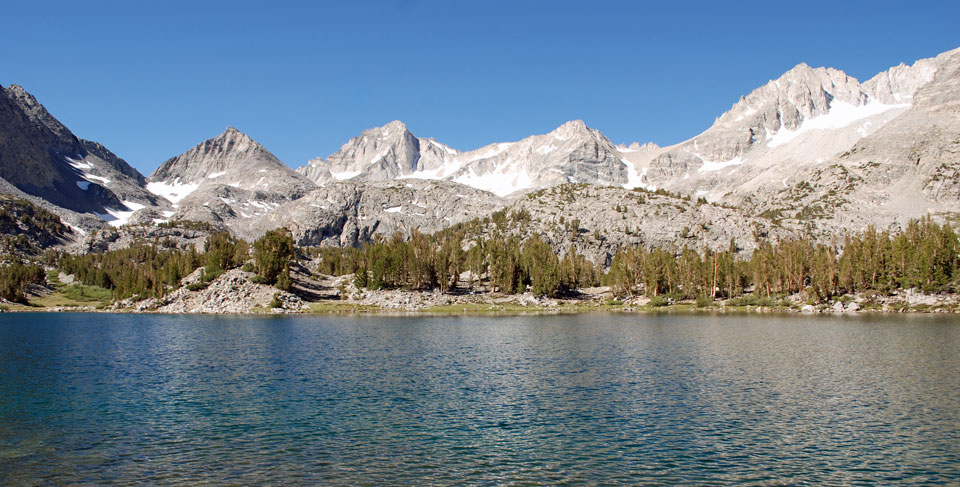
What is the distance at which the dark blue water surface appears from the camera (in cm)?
2520

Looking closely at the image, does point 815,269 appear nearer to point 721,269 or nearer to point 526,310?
point 721,269

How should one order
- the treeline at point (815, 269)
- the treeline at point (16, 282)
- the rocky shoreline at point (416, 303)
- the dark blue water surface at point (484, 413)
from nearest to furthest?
the dark blue water surface at point (484, 413), the rocky shoreline at point (416, 303), the treeline at point (815, 269), the treeline at point (16, 282)

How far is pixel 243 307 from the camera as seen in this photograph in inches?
5487

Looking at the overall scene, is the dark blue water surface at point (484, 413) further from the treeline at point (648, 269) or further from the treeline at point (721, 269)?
the treeline at point (648, 269)

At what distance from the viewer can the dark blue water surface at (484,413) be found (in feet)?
82.7

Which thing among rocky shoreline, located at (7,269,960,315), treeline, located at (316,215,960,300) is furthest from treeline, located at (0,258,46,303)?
treeline, located at (316,215,960,300)

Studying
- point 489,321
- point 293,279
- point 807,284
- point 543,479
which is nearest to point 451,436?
point 543,479

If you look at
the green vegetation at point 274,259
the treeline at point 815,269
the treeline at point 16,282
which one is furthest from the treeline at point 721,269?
the treeline at point 16,282

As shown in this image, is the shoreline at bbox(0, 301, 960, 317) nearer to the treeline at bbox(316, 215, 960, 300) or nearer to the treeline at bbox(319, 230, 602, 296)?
the treeline at bbox(316, 215, 960, 300)

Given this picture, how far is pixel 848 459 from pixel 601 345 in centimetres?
4150

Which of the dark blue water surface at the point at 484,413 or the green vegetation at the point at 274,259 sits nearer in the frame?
the dark blue water surface at the point at 484,413

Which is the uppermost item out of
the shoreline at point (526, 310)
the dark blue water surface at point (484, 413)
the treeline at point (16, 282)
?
the treeline at point (16, 282)

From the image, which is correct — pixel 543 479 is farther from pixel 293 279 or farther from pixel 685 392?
pixel 293 279

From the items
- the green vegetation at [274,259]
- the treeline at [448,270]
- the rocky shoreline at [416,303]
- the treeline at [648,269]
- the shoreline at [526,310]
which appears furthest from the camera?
the treeline at [448,270]
